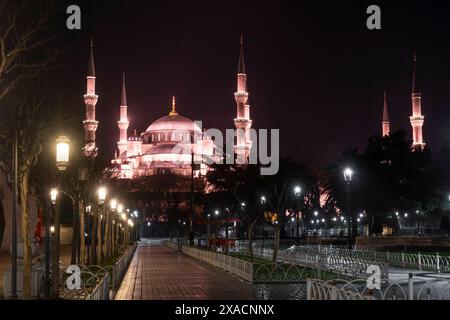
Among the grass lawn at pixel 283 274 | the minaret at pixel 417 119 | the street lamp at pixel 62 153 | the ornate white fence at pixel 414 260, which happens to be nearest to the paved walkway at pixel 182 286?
the grass lawn at pixel 283 274

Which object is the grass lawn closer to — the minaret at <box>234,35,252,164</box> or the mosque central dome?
the minaret at <box>234,35,252,164</box>

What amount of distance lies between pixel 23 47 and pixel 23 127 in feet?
9.74

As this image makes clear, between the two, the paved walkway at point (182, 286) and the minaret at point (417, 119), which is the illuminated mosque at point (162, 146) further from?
the paved walkway at point (182, 286)

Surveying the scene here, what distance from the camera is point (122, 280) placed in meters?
27.0

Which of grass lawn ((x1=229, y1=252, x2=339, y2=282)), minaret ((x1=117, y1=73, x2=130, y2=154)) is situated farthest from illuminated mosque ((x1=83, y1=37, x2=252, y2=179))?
grass lawn ((x1=229, y1=252, x2=339, y2=282))

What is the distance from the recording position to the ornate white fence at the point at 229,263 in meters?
25.9

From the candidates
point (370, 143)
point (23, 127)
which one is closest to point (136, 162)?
point (370, 143)

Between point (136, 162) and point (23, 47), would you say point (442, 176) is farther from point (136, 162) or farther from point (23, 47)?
point (136, 162)

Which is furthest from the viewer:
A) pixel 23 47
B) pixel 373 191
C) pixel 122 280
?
pixel 373 191

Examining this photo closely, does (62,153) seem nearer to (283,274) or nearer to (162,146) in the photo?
(283,274)

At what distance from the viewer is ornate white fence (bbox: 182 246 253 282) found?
2592 cm

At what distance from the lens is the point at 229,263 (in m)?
30.9

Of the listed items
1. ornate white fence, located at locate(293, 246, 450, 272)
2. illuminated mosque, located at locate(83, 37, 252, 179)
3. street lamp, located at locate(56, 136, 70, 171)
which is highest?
illuminated mosque, located at locate(83, 37, 252, 179)

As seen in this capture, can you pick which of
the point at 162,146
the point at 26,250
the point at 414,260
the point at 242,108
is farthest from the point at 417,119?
the point at 26,250
